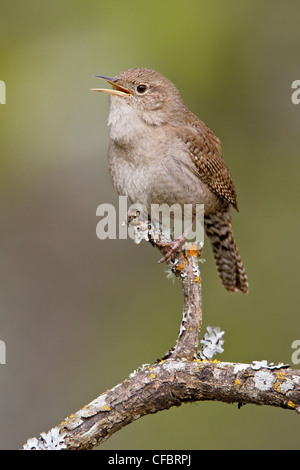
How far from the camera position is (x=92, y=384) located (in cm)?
603

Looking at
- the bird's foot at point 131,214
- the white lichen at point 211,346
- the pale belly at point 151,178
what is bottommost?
the white lichen at point 211,346

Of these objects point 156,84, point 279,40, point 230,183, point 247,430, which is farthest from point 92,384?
point 279,40

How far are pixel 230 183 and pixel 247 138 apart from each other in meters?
0.77

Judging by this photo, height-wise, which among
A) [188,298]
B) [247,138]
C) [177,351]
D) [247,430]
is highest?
[247,138]

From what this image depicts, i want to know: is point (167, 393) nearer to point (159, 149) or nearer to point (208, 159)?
point (159, 149)

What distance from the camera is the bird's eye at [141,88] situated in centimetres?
514

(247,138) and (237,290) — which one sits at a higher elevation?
(247,138)

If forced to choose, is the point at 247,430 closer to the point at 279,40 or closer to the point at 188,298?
the point at 188,298

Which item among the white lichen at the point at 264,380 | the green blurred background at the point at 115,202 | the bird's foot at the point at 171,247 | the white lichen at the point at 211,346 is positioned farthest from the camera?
the green blurred background at the point at 115,202

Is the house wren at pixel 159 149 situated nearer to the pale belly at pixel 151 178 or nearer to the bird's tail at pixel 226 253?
the pale belly at pixel 151 178

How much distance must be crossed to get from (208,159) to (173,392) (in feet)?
6.71

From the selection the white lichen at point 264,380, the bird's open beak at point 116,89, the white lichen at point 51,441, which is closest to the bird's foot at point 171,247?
the bird's open beak at point 116,89

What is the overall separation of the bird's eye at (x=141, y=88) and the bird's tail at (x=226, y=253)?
1.03 m

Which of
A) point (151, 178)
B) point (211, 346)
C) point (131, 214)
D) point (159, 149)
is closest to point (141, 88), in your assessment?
point (159, 149)
